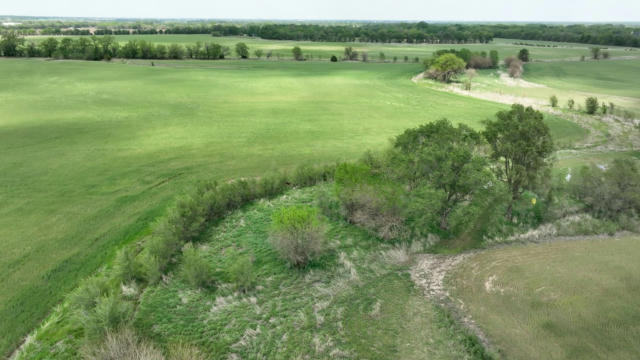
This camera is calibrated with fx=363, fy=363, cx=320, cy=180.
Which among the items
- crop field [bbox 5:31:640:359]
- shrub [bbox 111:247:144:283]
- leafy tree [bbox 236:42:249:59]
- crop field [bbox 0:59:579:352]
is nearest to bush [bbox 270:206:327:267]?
crop field [bbox 5:31:640:359]

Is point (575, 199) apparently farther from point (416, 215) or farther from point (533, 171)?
point (416, 215)

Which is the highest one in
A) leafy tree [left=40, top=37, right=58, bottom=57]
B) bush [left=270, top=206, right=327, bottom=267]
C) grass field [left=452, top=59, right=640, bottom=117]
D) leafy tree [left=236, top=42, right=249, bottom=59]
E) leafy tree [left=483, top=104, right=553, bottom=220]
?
leafy tree [left=236, top=42, right=249, bottom=59]

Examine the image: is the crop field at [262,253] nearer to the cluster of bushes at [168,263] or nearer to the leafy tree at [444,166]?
the cluster of bushes at [168,263]

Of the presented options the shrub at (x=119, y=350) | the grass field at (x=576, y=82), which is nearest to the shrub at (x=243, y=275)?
the shrub at (x=119, y=350)

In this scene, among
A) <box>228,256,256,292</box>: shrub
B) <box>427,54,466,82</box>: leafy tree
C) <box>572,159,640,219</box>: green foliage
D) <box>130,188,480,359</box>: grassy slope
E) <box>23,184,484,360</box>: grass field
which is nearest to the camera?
<box>23,184,484,360</box>: grass field

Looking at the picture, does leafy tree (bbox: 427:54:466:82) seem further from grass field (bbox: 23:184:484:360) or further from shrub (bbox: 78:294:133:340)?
shrub (bbox: 78:294:133:340)

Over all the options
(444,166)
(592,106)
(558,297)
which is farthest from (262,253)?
(592,106)

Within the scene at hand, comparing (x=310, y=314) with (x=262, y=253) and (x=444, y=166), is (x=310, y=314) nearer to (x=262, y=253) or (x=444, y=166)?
(x=262, y=253)

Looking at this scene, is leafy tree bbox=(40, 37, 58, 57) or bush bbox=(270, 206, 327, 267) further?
leafy tree bbox=(40, 37, 58, 57)
